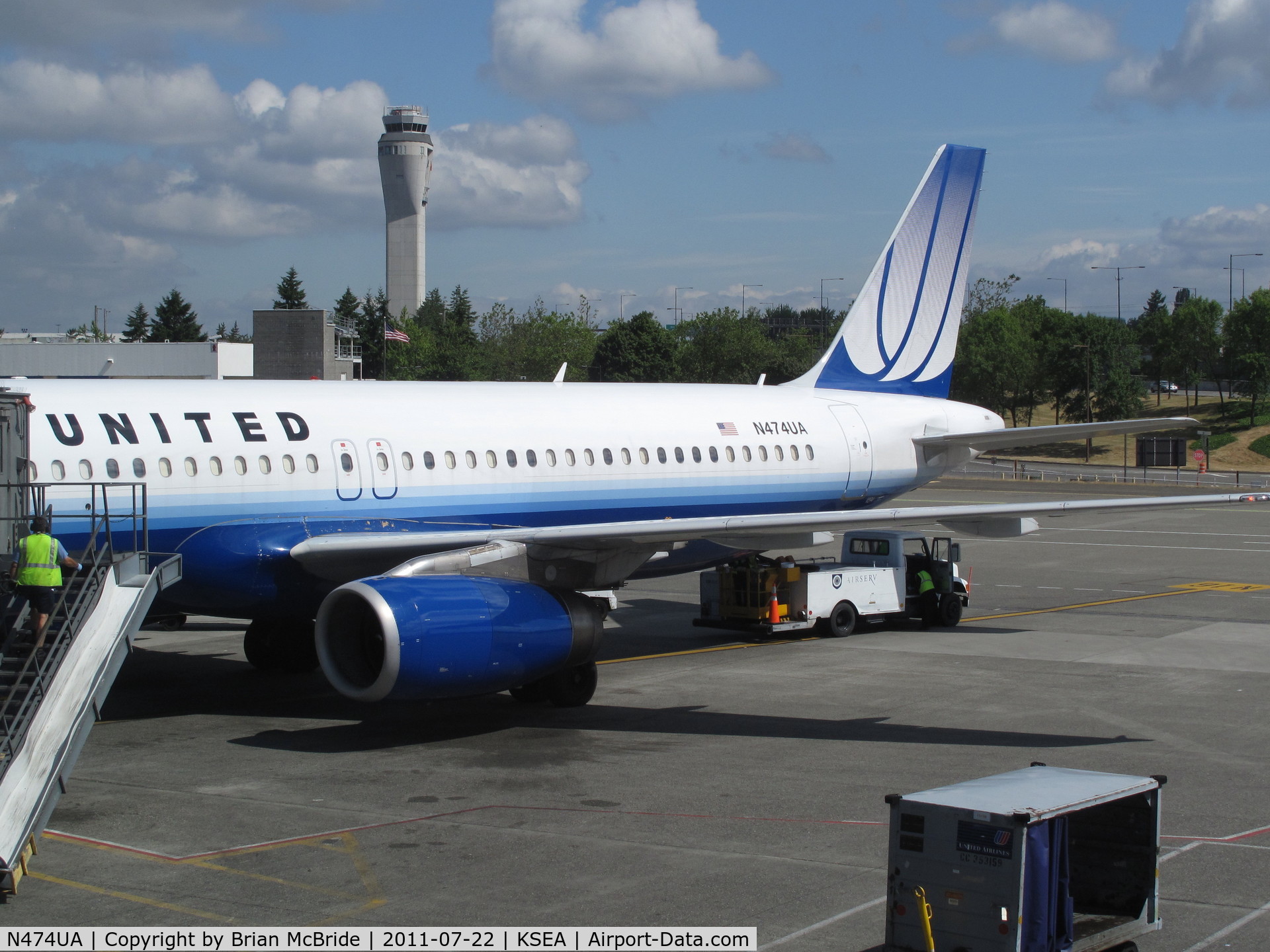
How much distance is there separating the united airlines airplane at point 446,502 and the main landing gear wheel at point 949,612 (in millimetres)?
3443

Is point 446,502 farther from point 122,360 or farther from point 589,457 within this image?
point 122,360

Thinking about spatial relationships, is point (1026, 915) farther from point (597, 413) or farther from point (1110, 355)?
point (1110, 355)

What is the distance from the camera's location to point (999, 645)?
24.8m

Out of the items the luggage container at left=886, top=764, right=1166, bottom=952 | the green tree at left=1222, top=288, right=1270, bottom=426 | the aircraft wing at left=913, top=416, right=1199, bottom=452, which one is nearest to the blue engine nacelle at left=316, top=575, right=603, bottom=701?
the luggage container at left=886, top=764, right=1166, bottom=952

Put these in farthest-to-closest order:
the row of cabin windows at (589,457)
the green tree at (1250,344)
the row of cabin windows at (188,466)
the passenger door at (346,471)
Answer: the green tree at (1250,344)
the row of cabin windows at (589,457)
the passenger door at (346,471)
the row of cabin windows at (188,466)

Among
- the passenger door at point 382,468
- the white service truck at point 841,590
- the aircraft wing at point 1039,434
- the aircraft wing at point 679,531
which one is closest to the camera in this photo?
the aircraft wing at point 679,531

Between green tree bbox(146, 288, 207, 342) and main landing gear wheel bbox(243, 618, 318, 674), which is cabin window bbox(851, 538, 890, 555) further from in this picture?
green tree bbox(146, 288, 207, 342)

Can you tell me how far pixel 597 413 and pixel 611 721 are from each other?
6.76 meters

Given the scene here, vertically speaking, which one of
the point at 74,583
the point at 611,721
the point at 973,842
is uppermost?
the point at 74,583

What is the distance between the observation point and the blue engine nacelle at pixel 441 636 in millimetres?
16203

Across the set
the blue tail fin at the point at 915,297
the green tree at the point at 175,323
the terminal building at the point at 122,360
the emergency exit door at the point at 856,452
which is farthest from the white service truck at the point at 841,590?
the green tree at the point at 175,323

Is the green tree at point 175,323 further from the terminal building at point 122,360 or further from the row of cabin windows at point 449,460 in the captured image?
the row of cabin windows at point 449,460

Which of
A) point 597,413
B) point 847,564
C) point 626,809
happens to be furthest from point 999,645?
point 626,809

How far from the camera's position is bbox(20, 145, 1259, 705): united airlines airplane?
56.2ft
